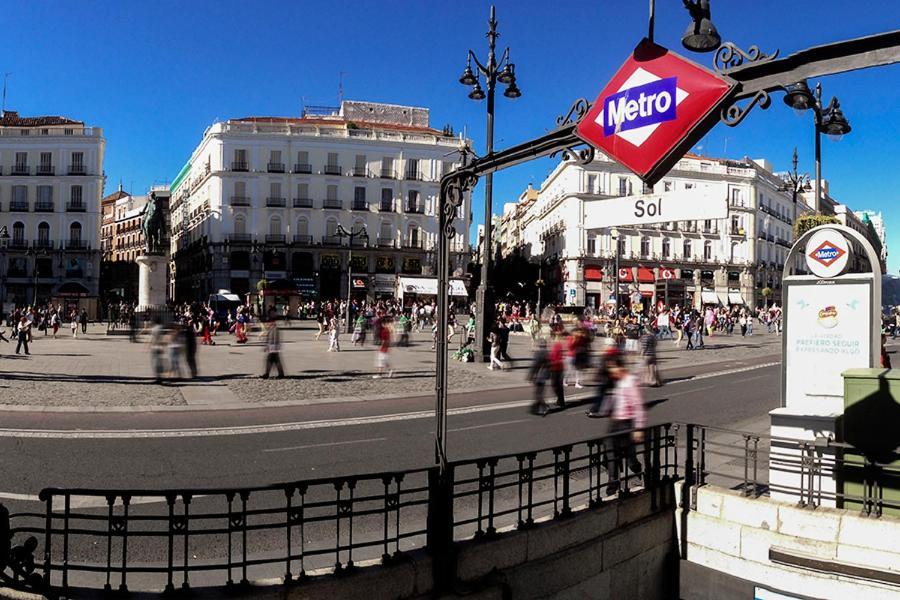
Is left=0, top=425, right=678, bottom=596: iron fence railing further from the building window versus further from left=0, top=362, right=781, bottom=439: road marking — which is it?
the building window

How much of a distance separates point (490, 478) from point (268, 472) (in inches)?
159

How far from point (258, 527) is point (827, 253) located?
7115 mm

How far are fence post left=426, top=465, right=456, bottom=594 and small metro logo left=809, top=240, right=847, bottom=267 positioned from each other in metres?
5.49

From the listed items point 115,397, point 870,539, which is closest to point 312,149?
point 115,397

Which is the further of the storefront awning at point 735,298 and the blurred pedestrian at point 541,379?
the storefront awning at point 735,298

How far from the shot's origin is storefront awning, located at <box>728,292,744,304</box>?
63697 mm

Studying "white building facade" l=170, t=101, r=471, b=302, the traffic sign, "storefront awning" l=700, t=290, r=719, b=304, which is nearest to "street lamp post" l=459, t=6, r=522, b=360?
the traffic sign

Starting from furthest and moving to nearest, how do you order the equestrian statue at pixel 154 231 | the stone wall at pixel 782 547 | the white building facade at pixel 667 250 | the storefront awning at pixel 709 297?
the storefront awning at pixel 709 297 < the white building facade at pixel 667 250 < the equestrian statue at pixel 154 231 < the stone wall at pixel 782 547

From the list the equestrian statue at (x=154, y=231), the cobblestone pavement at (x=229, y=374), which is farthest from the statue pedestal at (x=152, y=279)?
the cobblestone pavement at (x=229, y=374)

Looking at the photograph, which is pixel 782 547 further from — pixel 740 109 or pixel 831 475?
pixel 740 109

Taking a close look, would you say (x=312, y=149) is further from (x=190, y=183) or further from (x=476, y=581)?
(x=476, y=581)

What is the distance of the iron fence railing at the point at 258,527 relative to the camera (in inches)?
161

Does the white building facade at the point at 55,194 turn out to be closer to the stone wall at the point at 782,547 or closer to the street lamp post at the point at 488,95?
the street lamp post at the point at 488,95

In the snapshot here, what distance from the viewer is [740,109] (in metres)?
3.25
